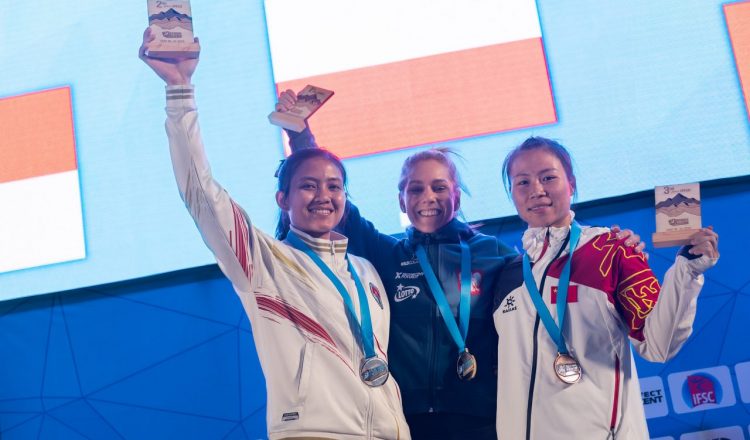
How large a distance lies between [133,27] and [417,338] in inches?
90.3

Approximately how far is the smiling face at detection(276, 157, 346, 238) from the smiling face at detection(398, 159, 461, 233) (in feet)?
0.88

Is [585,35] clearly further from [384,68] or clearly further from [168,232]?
[168,232]

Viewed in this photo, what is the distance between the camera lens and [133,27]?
382 cm

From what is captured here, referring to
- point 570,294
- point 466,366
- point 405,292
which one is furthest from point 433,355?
point 570,294

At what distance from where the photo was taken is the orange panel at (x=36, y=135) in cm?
369

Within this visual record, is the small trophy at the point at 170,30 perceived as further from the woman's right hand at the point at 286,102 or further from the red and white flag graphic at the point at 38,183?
the red and white flag graphic at the point at 38,183

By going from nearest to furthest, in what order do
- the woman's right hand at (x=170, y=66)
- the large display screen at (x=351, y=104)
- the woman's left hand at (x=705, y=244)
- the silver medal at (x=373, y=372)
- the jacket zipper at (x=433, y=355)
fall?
the woman's left hand at (x=705, y=244) → the woman's right hand at (x=170, y=66) → the silver medal at (x=373, y=372) → the jacket zipper at (x=433, y=355) → the large display screen at (x=351, y=104)

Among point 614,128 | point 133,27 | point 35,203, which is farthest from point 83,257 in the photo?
point 614,128

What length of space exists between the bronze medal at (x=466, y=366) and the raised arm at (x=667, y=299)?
49cm

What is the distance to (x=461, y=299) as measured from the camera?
8.34ft

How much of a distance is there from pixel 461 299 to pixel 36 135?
2396mm

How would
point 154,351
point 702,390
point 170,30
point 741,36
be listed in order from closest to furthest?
point 170,30
point 702,390
point 154,351
point 741,36

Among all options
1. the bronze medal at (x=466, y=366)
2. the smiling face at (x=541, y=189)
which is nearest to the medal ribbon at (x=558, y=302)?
the smiling face at (x=541, y=189)

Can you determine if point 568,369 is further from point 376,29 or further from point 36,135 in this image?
point 36,135
